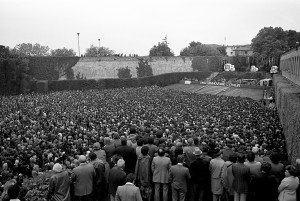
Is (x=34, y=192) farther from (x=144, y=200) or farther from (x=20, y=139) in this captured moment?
(x=20, y=139)

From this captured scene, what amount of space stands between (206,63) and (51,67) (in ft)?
97.4

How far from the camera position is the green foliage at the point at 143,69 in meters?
58.2

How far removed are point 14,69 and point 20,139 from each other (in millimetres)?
30482

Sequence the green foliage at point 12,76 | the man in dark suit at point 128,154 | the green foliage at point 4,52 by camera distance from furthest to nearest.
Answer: the green foliage at point 4,52, the green foliage at point 12,76, the man in dark suit at point 128,154

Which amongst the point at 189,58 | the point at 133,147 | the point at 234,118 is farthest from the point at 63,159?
the point at 189,58

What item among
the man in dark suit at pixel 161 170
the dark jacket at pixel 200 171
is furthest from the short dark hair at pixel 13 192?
the dark jacket at pixel 200 171

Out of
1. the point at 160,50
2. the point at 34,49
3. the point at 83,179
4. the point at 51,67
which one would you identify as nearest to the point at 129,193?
the point at 83,179

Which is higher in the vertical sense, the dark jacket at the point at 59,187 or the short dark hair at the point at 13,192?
the short dark hair at the point at 13,192

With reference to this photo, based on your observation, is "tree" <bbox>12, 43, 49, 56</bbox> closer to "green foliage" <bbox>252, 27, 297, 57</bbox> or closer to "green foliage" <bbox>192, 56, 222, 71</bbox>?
"green foliage" <bbox>192, 56, 222, 71</bbox>

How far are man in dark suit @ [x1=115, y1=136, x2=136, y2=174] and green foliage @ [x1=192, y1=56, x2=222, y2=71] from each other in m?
56.9

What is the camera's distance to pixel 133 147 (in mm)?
8508

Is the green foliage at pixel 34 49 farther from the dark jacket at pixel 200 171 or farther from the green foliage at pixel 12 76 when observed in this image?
the dark jacket at pixel 200 171

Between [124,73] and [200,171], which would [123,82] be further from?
[200,171]

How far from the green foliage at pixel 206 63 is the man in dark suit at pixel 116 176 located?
58.3 metres
